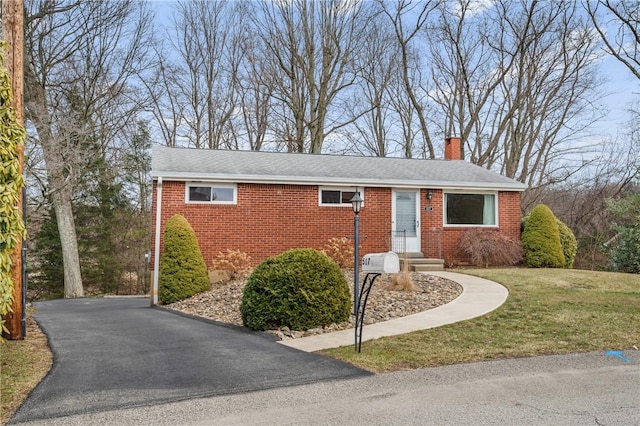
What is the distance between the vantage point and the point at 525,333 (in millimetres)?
7191

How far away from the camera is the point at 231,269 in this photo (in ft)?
43.3

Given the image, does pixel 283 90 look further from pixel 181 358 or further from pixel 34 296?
pixel 181 358

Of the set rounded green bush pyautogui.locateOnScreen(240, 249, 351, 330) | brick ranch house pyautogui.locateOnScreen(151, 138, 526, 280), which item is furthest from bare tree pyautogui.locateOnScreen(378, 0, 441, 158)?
rounded green bush pyautogui.locateOnScreen(240, 249, 351, 330)

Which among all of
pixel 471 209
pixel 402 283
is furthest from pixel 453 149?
pixel 402 283

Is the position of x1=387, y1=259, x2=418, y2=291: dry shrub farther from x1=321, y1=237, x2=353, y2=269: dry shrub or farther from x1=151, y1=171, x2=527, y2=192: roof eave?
x1=151, y1=171, x2=527, y2=192: roof eave

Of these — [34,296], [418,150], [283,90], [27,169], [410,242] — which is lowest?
[34,296]

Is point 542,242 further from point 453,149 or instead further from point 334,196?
point 334,196

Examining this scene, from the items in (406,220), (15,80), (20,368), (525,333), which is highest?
(15,80)

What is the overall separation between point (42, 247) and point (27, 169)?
30.2 feet

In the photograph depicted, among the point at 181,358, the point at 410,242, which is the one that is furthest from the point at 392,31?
the point at 181,358

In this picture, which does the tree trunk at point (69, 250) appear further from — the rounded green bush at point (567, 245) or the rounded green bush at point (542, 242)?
the rounded green bush at point (567, 245)

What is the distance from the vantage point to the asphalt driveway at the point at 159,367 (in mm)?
4520

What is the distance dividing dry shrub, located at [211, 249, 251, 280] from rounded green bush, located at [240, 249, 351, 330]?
5286mm

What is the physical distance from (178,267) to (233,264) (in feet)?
5.68
